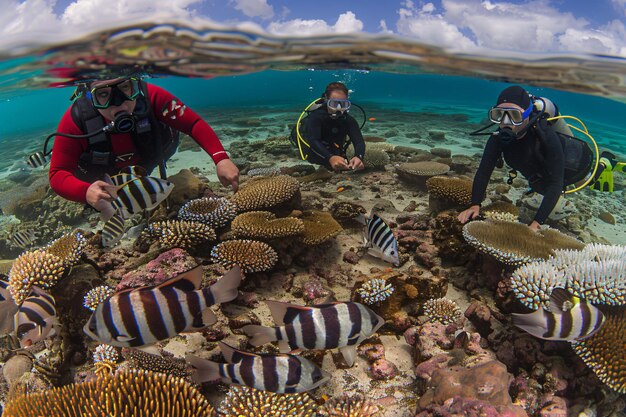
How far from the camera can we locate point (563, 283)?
372 centimetres

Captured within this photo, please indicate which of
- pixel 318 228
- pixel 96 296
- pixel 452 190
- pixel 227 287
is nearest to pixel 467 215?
pixel 452 190

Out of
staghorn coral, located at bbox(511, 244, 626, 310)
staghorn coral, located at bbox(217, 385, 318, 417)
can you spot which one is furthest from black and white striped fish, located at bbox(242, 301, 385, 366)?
staghorn coral, located at bbox(511, 244, 626, 310)

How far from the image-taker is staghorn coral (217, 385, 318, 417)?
3078 mm

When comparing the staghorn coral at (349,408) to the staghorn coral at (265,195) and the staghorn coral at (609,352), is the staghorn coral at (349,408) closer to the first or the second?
the staghorn coral at (609,352)

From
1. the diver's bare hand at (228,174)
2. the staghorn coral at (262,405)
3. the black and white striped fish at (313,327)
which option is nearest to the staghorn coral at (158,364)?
the staghorn coral at (262,405)

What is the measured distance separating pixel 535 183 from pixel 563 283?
142 inches

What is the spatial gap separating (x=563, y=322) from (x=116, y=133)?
19.2 feet

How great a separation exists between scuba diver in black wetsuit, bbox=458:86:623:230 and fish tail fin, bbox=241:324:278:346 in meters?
3.95

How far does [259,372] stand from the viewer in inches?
104

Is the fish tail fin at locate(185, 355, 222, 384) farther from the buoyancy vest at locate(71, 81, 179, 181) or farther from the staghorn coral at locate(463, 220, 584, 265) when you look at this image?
the buoyancy vest at locate(71, 81, 179, 181)

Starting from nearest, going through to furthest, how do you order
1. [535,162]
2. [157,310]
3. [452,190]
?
[157,310] → [535,162] → [452,190]

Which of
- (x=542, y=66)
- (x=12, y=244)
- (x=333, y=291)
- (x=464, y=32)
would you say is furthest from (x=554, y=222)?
(x=12, y=244)

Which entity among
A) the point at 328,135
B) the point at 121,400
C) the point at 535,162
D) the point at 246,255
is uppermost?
the point at 328,135

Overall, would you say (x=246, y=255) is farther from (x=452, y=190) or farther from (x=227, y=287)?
(x=452, y=190)
